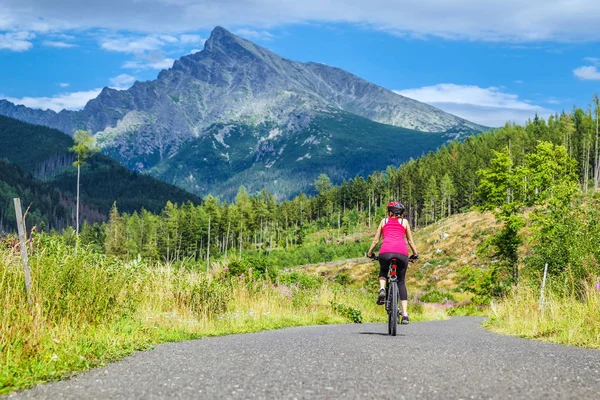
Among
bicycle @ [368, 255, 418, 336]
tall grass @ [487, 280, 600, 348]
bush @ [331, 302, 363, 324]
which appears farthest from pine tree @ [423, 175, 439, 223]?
bicycle @ [368, 255, 418, 336]

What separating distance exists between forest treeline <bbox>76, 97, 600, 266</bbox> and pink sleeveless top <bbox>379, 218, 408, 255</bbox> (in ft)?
345

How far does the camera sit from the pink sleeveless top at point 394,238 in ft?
35.6

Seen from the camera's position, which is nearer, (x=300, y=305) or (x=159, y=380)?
(x=159, y=380)

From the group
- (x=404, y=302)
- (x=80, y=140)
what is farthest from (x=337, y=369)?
(x=80, y=140)

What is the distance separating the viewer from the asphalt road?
5102 mm

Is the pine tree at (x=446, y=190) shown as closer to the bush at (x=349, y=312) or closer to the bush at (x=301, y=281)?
the bush at (x=301, y=281)

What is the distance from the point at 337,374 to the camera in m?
6.00

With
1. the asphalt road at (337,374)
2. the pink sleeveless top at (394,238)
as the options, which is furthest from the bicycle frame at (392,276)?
the asphalt road at (337,374)

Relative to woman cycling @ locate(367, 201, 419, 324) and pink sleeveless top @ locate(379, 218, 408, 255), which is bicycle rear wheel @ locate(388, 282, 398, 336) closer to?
woman cycling @ locate(367, 201, 419, 324)

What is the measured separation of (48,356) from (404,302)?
22.8 feet

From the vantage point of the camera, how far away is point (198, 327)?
1145cm

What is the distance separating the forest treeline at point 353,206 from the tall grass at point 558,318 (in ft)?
328

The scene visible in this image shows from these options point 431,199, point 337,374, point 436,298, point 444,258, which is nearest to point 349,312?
point 337,374

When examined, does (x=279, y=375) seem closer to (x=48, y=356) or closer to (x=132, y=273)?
(x=48, y=356)
